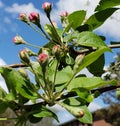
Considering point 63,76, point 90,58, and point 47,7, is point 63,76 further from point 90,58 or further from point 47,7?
point 47,7

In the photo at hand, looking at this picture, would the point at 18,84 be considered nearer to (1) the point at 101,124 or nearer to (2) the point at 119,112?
(2) the point at 119,112

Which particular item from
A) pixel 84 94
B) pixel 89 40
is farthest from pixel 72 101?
pixel 89 40

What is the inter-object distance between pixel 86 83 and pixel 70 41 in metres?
0.21

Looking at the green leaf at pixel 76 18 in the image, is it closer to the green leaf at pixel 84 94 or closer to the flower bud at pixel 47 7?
the flower bud at pixel 47 7

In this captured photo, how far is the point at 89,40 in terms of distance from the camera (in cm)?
94

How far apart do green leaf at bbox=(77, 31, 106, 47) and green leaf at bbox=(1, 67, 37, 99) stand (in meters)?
0.19

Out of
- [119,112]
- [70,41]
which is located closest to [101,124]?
[119,112]

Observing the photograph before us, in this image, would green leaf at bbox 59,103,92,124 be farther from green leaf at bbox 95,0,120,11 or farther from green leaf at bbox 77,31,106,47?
green leaf at bbox 95,0,120,11

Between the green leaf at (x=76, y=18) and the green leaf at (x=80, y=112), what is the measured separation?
27cm

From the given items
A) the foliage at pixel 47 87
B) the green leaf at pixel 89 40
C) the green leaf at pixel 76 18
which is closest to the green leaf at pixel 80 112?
the foliage at pixel 47 87

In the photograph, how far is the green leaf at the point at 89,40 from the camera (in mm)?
924

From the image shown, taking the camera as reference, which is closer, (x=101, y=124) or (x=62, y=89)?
(x=62, y=89)

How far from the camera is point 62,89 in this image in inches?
31.9

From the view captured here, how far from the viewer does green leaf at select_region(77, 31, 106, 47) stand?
924 millimetres
